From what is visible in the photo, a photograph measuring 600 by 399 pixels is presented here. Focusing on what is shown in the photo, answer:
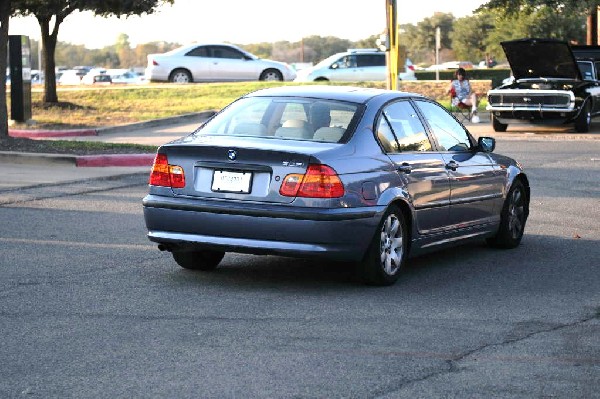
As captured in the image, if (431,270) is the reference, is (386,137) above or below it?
above

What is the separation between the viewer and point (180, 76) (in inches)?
1644

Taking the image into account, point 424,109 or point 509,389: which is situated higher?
point 424,109

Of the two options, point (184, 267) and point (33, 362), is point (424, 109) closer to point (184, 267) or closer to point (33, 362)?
point (184, 267)

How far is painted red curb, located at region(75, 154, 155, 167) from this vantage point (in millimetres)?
18703

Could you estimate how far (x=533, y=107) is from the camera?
26984 mm

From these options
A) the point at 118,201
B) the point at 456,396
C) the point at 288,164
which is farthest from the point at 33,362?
the point at 118,201

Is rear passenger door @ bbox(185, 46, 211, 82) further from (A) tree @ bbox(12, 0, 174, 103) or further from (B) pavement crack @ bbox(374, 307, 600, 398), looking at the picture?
(B) pavement crack @ bbox(374, 307, 600, 398)

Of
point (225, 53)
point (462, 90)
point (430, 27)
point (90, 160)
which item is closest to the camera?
A: point (90, 160)

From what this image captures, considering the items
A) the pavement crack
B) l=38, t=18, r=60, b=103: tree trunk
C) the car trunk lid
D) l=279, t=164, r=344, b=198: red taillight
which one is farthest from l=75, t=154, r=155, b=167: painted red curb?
l=38, t=18, r=60, b=103: tree trunk

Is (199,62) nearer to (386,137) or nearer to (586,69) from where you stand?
(586,69)

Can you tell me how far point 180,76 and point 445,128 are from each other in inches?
1247

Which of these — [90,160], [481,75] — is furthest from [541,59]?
[481,75]

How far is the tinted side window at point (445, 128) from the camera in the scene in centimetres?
1043

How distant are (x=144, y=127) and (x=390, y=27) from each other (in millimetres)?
6250
